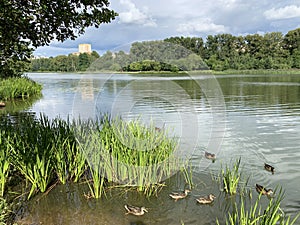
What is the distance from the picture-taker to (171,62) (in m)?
6.36

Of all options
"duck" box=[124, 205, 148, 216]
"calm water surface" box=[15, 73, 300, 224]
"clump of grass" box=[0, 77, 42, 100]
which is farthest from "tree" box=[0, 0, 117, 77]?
"clump of grass" box=[0, 77, 42, 100]

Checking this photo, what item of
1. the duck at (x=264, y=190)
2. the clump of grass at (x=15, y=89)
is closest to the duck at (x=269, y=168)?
the duck at (x=264, y=190)

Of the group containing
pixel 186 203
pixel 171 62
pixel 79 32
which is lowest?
pixel 186 203

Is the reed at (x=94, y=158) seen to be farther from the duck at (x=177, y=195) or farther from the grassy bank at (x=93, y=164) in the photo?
the duck at (x=177, y=195)

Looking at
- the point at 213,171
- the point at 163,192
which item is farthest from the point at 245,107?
the point at 163,192

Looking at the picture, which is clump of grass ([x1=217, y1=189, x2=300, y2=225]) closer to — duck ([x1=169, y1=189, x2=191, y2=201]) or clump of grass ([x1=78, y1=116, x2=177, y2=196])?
duck ([x1=169, y1=189, x2=191, y2=201])

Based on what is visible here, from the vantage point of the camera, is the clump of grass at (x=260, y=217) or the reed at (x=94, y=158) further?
the reed at (x=94, y=158)

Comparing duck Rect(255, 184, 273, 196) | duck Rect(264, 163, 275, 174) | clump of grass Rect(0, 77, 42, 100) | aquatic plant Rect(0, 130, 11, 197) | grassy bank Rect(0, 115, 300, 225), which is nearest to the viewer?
aquatic plant Rect(0, 130, 11, 197)

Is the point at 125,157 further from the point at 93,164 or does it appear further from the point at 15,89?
the point at 15,89

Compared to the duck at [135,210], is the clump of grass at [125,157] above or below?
above

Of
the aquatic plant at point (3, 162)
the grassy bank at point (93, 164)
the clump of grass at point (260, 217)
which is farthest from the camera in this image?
the grassy bank at point (93, 164)

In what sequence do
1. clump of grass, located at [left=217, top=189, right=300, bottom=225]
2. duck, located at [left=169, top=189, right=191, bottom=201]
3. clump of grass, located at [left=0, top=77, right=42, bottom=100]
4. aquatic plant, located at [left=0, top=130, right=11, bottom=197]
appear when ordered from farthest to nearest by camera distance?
clump of grass, located at [left=0, top=77, right=42, bottom=100] < duck, located at [left=169, top=189, right=191, bottom=201] < aquatic plant, located at [left=0, top=130, right=11, bottom=197] < clump of grass, located at [left=217, top=189, right=300, bottom=225]

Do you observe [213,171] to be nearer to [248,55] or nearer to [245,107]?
[245,107]

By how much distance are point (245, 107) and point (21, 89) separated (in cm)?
1529
